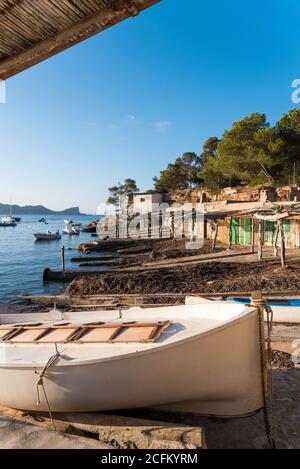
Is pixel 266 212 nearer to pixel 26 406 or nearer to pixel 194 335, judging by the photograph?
pixel 194 335

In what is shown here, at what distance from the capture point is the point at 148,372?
175 inches

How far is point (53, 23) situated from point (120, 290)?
549 inches

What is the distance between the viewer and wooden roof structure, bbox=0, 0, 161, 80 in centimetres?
224

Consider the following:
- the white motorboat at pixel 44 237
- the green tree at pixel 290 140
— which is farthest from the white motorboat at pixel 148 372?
the white motorboat at pixel 44 237

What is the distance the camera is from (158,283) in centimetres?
1545

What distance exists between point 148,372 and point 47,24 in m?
4.20

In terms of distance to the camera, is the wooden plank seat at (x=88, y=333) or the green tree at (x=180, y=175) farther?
the green tree at (x=180, y=175)

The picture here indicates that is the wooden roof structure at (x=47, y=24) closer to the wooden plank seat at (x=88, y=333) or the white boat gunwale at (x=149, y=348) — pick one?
the white boat gunwale at (x=149, y=348)

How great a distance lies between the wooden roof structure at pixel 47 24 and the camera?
224cm

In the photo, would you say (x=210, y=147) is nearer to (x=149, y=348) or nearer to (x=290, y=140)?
(x=290, y=140)

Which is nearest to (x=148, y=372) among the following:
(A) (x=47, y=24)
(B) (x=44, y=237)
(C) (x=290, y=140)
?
(A) (x=47, y=24)

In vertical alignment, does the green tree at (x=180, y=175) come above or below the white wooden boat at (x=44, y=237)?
above

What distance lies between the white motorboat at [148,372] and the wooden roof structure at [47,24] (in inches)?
146
